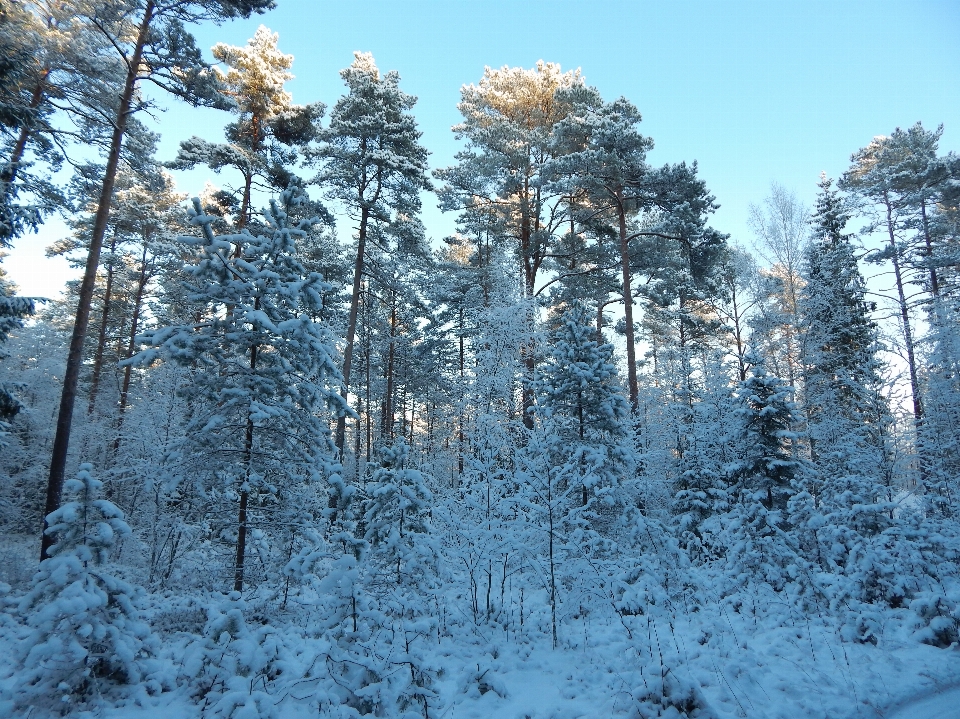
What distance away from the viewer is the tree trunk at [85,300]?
9.38 metres

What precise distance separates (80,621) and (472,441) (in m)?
8.79

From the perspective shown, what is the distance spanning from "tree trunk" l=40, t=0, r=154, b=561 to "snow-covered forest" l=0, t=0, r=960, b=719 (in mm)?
73

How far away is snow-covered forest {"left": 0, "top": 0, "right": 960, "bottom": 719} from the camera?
5.35 meters

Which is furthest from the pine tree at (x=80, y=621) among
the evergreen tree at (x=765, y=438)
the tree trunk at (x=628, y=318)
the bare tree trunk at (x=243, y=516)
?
the tree trunk at (x=628, y=318)

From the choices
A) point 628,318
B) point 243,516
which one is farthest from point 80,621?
point 628,318

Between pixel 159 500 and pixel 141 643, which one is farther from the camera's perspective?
pixel 159 500

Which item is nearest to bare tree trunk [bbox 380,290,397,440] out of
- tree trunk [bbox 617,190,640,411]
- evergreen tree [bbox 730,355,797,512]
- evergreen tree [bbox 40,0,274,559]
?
tree trunk [bbox 617,190,640,411]

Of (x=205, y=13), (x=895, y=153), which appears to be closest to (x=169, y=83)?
(x=205, y=13)

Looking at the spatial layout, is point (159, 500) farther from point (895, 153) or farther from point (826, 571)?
point (895, 153)

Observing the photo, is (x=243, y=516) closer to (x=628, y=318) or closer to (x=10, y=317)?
(x=10, y=317)

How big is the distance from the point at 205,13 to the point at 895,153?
1077 inches

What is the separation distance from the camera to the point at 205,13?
10992 mm

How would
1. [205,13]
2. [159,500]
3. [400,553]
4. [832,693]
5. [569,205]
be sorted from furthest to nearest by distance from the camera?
[569,205] → [205,13] → [159,500] → [400,553] → [832,693]

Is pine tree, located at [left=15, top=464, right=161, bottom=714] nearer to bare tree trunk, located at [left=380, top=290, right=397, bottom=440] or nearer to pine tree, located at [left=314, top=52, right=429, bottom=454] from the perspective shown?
pine tree, located at [left=314, top=52, right=429, bottom=454]
